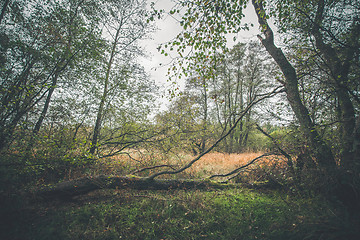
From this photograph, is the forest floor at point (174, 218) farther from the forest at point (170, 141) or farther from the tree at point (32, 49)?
the tree at point (32, 49)

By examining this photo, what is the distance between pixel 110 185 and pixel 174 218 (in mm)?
2692

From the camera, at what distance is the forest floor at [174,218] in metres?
2.45

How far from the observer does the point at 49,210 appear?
3.62 metres

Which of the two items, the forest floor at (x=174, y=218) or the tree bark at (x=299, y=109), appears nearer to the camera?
the forest floor at (x=174, y=218)

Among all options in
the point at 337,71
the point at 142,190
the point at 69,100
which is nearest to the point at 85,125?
the point at 69,100

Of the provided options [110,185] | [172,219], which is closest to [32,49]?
[110,185]

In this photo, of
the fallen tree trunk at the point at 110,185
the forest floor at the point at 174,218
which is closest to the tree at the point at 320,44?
the forest floor at the point at 174,218

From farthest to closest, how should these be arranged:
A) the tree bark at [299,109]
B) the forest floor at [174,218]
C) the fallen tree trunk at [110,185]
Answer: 1. the fallen tree trunk at [110,185]
2. the tree bark at [299,109]
3. the forest floor at [174,218]

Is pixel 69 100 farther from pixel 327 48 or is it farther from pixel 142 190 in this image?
pixel 327 48

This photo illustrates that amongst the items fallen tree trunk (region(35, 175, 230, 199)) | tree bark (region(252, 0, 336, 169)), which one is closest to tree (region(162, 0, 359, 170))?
tree bark (region(252, 0, 336, 169))

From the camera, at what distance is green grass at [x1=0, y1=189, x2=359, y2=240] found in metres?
2.50

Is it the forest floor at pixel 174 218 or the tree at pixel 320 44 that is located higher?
the tree at pixel 320 44

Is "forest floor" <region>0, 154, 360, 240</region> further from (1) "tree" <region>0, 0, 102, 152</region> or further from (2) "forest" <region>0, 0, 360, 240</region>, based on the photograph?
(1) "tree" <region>0, 0, 102, 152</region>

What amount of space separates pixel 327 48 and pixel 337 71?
2.70ft
